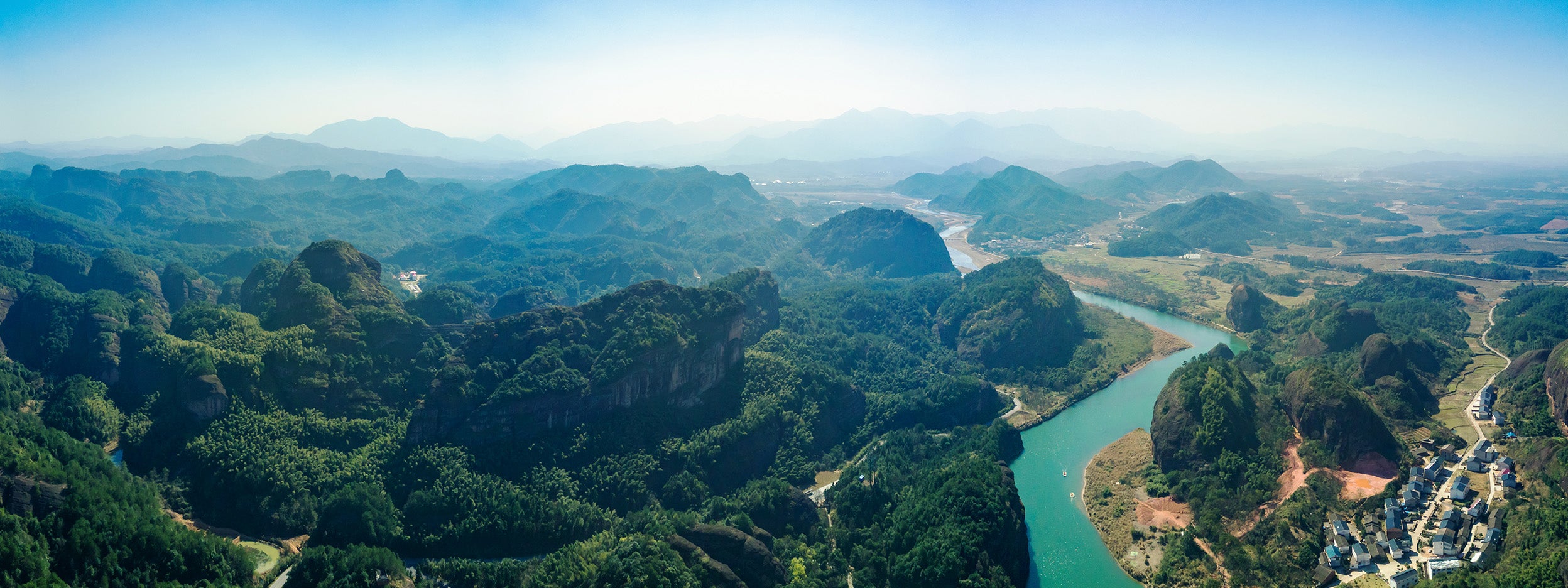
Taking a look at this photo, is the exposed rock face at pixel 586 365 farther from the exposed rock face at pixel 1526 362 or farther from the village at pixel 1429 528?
the exposed rock face at pixel 1526 362

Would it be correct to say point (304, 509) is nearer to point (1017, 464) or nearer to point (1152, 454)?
point (1017, 464)

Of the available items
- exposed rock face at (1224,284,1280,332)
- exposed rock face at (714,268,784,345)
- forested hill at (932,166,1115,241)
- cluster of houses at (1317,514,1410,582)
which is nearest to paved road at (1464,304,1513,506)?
cluster of houses at (1317,514,1410,582)

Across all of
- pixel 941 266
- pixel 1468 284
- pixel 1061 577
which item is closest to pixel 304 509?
pixel 1061 577

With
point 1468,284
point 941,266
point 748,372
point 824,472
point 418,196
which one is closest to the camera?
point 824,472

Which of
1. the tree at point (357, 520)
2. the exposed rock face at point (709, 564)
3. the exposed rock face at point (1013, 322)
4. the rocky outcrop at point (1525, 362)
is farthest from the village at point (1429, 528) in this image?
the tree at point (357, 520)

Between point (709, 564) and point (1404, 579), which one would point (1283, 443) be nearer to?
point (1404, 579)
